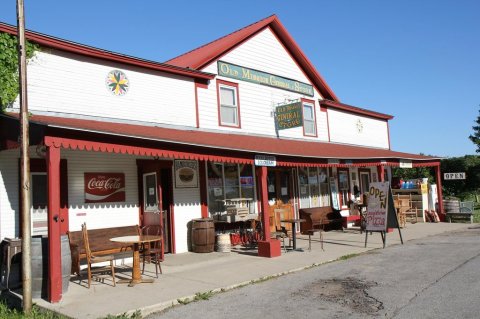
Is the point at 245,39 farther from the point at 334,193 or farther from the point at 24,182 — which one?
the point at 24,182

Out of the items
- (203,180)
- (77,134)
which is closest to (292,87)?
(203,180)

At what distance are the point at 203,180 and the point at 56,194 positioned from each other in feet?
18.3

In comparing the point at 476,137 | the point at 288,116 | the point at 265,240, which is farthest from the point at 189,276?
the point at 476,137

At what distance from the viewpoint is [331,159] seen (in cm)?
1344

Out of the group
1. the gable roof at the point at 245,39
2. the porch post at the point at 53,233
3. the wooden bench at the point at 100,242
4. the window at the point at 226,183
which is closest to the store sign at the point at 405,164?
the gable roof at the point at 245,39

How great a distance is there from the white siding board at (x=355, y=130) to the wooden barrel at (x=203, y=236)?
8292 millimetres

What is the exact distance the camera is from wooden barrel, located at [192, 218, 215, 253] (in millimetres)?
11258

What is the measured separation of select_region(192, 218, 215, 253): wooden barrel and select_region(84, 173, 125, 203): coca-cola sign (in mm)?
2047

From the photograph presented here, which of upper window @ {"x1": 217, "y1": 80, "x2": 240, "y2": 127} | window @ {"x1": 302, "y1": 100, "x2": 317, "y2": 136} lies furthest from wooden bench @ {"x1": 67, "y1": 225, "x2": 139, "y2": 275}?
window @ {"x1": 302, "y1": 100, "x2": 317, "y2": 136}

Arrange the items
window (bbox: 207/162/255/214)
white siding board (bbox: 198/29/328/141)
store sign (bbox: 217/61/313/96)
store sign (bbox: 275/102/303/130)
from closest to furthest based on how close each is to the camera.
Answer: window (bbox: 207/162/255/214) < white siding board (bbox: 198/29/328/141) < store sign (bbox: 217/61/313/96) < store sign (bbox: 275/102/303/130)

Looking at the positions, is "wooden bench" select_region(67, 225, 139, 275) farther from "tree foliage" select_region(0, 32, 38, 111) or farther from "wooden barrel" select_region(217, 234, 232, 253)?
"tree foliage" select_region(0, 32, 38, 111)

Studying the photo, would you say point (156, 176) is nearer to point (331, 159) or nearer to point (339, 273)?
point (339, 273)

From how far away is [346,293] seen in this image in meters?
6.84

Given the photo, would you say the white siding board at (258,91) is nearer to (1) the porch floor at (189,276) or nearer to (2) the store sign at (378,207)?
(1) the porch floor at (189,276)
